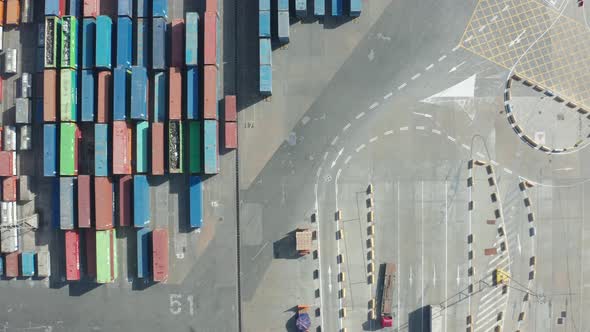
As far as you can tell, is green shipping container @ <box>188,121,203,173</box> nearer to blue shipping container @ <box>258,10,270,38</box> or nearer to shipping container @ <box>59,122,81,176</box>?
blue shipping container @ <box>258,10,270,38</box>

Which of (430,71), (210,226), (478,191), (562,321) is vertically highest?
(430,71)

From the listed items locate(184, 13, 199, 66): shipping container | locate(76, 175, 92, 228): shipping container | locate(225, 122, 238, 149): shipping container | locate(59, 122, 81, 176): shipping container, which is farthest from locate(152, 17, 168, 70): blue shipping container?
locate(76, 175, 92, 228): shipping container

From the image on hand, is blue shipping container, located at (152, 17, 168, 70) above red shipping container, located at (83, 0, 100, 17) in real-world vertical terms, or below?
→ below

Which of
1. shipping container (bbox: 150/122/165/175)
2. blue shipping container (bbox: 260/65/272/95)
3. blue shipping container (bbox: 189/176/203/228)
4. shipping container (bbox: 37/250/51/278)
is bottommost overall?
shipping container (bbox: 37/250/51/278)

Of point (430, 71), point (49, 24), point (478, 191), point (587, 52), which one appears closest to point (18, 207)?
point (49, 24)

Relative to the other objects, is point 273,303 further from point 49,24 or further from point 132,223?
point 49,24

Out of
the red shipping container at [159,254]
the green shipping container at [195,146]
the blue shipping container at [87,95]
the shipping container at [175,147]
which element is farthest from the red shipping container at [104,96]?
the red shipping container at [159,254]
